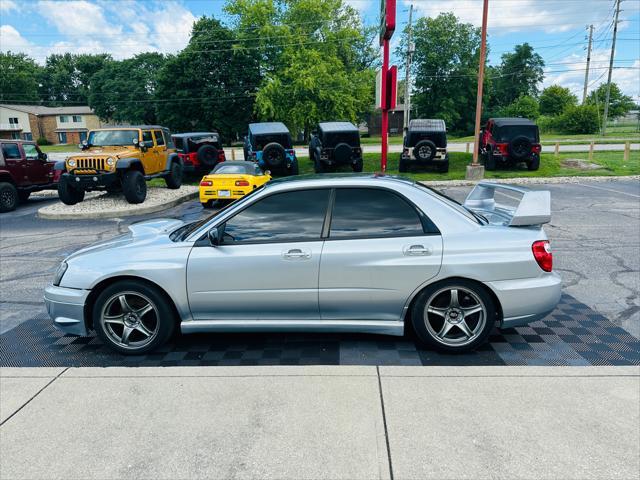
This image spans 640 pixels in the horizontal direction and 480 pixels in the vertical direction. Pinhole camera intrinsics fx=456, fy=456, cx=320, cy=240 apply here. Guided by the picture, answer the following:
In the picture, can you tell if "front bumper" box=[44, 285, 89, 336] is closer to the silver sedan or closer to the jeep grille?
the silver sedan

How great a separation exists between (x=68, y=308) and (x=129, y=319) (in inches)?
20.4

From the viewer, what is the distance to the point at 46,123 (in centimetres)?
7762

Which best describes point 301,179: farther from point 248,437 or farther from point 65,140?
point 65,140

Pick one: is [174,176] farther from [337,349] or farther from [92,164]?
[337,349]

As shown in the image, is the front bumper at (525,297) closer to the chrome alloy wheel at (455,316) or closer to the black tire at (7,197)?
the chrome alloy wheel at (455,316)

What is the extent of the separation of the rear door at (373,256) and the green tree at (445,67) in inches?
2430

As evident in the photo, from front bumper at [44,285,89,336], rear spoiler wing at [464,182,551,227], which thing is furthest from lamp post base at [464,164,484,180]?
front bumper at [44,285,89,336]

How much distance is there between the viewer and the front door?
3.76 meters

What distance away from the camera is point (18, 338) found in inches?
175

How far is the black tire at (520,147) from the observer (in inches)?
772

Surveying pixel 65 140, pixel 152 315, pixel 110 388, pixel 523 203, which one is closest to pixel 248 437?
pixel 110 388

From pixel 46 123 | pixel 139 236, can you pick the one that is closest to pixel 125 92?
pixel 46 123

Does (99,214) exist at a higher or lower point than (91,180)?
lower

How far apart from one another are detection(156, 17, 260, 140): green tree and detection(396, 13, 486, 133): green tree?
25.2 m
